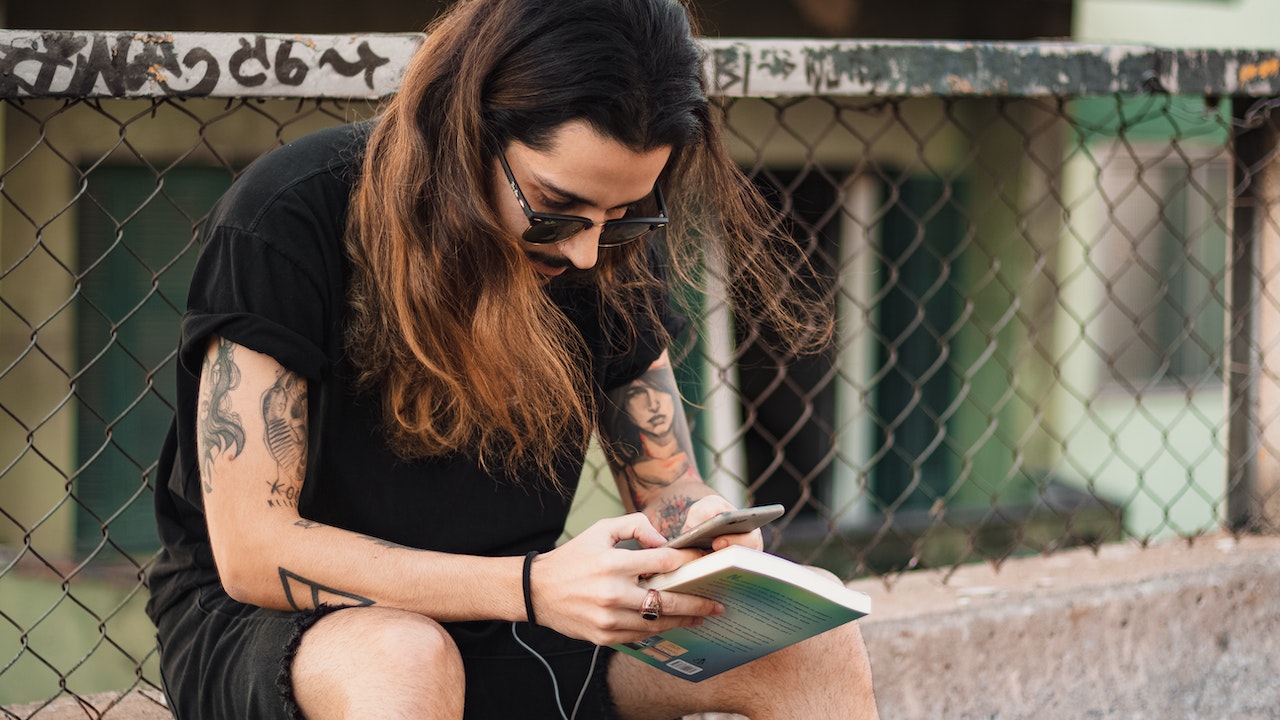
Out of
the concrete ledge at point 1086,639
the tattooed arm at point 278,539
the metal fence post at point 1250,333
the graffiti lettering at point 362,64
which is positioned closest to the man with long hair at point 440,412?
the tattooed arm at point 278,539

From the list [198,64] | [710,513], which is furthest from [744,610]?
[198,64]

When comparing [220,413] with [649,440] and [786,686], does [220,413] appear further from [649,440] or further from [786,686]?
[786,686]

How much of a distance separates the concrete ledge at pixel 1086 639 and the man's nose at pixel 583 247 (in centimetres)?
104

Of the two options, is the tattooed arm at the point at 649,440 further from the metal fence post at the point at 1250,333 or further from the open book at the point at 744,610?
the metal fence post at the point at 1250,333

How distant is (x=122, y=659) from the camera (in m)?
3.88

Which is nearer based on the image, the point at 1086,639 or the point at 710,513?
the point at 710,513

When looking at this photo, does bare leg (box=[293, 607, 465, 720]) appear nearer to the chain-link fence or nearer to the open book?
the open book

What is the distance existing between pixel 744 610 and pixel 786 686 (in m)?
0.27

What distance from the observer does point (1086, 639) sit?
2.29 metres

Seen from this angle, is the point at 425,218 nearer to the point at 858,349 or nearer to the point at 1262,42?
the point at 858,349

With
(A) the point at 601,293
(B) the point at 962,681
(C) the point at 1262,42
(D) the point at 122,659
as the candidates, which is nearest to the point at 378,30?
(D) the point at 122,659

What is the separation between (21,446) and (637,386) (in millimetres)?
3247

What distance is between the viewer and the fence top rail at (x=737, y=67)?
1.62m

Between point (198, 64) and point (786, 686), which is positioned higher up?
point (198, 64)
